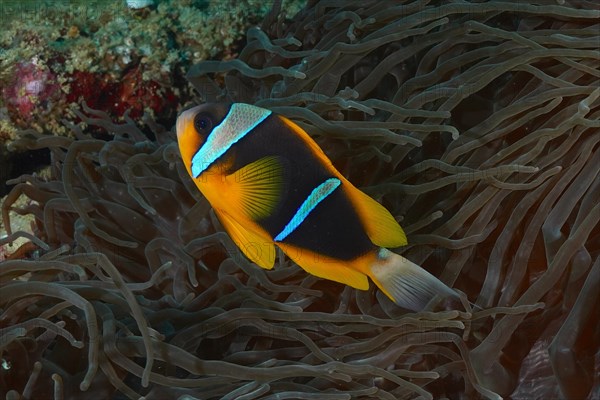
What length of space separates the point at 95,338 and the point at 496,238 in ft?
2.85

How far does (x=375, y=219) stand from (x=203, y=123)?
1.04ft

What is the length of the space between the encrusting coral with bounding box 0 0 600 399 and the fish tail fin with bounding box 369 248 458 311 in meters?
0.22

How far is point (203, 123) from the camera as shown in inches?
38.7

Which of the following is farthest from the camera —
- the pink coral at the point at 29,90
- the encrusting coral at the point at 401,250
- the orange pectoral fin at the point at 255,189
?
the pink coral at the point at 29,90

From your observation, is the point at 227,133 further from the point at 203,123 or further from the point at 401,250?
the point at 401,250

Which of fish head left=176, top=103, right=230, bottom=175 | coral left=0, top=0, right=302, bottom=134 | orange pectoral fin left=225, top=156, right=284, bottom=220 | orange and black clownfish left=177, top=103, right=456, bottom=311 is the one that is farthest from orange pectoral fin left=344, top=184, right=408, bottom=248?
coral left=0, top=0, right=302, bottom=134

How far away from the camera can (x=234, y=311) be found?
129cm

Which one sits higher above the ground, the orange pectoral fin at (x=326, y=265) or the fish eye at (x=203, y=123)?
the fish eye at (x=203, y=123)

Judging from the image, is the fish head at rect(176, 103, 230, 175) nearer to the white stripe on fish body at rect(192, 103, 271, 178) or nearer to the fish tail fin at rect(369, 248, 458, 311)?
the white stripe on fish body at rect(192, 103, 271, 178)

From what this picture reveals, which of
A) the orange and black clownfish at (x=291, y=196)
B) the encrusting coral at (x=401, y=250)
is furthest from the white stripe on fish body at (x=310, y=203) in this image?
the encrusting coral at (x=401, y=250)

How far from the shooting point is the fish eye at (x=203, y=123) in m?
0.98

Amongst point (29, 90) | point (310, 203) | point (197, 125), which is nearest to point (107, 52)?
point (29, 90)

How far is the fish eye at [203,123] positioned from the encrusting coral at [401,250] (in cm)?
36

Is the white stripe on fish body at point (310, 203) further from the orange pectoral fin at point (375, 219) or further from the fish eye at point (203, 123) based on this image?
the fish eye at point (203, 123)
